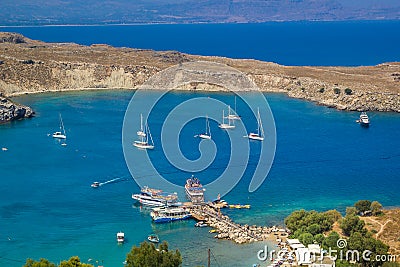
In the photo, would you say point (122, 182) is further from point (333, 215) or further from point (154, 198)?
point (333, 215)

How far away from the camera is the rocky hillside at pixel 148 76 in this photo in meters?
96.9

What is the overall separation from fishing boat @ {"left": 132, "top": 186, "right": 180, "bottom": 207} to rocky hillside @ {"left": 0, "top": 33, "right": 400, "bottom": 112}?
4889cm

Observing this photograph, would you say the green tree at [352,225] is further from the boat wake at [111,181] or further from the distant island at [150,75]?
the distant island at [150,75]

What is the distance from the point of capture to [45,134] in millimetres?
72062

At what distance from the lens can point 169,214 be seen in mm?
47156

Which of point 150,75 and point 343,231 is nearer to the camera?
point 343,231

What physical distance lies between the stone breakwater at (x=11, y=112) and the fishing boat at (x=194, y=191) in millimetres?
36726

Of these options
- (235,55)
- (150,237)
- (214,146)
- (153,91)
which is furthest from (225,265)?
(235,55)

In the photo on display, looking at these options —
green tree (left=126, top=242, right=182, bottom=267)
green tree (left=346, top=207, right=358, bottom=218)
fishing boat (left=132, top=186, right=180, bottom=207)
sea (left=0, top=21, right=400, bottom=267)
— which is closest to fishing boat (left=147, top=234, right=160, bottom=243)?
sea (left=0, top=21, right=400, bottom=267)

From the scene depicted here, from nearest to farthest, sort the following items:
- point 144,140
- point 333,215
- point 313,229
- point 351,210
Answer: point 313,229 → point 333,215 → point 351,210 → point 144,140

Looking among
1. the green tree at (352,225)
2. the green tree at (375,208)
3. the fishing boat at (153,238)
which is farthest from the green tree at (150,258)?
the green tree at (375,208)

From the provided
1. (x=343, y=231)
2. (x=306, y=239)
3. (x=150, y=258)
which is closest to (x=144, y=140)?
(x=343, y=231)

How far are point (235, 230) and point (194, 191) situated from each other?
21.0ft

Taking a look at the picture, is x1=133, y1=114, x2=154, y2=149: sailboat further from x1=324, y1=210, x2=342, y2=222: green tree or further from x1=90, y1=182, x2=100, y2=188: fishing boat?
x1=324, y1=210, x2=342, y2=222: green tree
